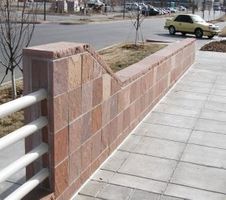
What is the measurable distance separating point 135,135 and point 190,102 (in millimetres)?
2477

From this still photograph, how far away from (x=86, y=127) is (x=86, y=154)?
30cm

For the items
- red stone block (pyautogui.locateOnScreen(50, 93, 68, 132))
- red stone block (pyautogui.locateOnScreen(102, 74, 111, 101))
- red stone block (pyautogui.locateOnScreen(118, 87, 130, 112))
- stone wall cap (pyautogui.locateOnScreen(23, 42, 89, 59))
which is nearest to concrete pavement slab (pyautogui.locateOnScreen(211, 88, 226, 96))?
red stone block (pyautogui.locateOnScreen(118, 87, 130, 112))

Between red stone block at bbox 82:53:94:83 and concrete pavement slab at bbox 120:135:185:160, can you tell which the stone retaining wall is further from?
concrete pavement slab at bbox 120:135:185:160

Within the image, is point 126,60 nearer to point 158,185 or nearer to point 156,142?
point 156,142

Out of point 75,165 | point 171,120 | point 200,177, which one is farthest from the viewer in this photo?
point 171,120

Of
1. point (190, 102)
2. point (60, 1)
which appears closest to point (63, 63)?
point (190, 102)

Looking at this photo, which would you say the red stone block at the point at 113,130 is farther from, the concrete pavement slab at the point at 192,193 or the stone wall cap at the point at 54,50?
the stone wall cap at the point at 54,50

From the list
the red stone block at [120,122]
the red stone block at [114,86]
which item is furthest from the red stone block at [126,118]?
the red stone block at [114,86]

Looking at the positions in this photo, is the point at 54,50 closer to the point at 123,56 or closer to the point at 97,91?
the point at 97,91

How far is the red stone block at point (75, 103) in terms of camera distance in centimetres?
401

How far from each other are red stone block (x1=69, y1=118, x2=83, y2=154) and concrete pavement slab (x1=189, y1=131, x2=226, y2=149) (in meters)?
2.24

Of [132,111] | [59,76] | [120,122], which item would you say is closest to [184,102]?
[132,111]

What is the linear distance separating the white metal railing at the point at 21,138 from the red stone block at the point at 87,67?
75 cm

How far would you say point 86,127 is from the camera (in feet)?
14.6
